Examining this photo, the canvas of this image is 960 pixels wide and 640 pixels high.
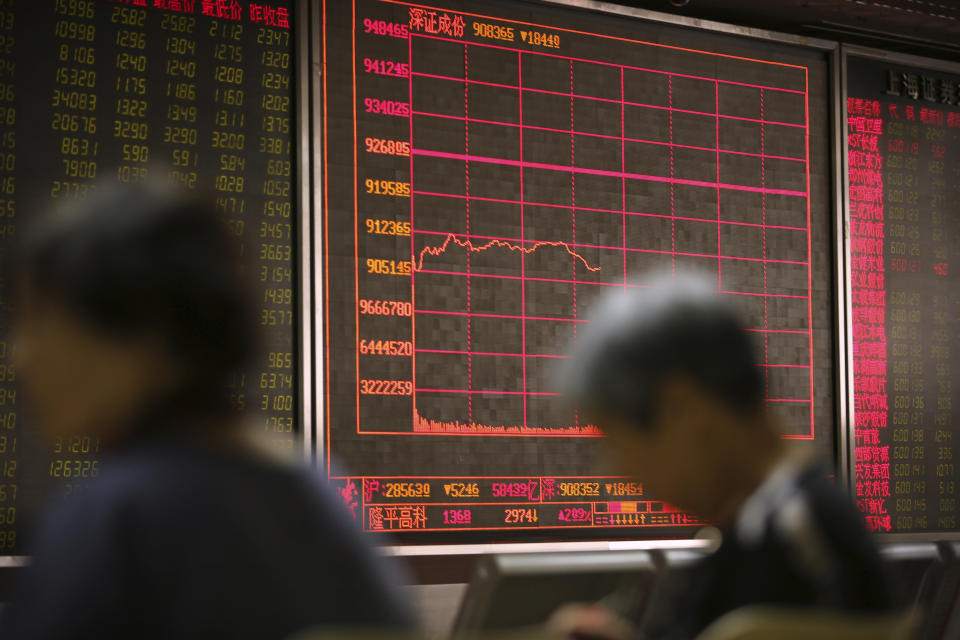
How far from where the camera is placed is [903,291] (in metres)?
4.41

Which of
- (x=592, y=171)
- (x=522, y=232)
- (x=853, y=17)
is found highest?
(x=853, y=17)

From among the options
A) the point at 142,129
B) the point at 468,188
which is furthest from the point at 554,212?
the point at 142,129

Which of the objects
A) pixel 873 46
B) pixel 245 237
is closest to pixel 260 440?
pixel 245 237

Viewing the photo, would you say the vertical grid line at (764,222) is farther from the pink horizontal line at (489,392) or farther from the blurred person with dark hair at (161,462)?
the blurred person with dark hair at (161,462)

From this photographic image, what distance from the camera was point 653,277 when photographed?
13.0 feet

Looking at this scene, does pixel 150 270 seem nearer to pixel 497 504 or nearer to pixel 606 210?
pixel 497 504

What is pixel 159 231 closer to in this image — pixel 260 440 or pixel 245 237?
pixel 260 440

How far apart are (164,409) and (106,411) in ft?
0.15

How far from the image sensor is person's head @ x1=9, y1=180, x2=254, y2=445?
→ 88 cm

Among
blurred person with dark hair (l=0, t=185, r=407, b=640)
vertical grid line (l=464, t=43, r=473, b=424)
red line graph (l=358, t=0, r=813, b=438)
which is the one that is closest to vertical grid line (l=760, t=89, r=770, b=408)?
red line graph (l=358, t=0, r=813, b=438)

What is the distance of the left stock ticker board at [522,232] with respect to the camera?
139 inches

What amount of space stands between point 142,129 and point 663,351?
2.49 metres

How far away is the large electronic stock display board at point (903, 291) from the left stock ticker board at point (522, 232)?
20 cm

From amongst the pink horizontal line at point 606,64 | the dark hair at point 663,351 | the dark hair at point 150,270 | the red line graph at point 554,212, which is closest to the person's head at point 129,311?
the dark hair at point 150,270
